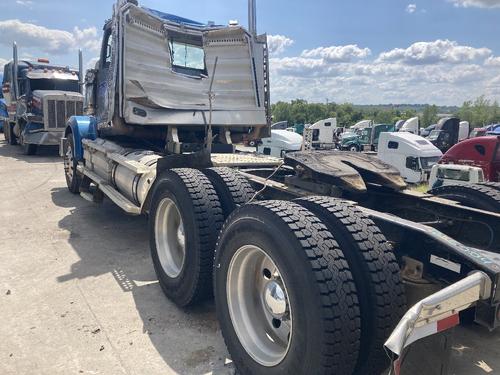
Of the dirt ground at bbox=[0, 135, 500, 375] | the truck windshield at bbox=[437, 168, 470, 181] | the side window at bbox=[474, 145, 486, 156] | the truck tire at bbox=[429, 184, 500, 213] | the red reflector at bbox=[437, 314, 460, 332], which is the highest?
the side window at bbox=[474, 145, 486, 156]

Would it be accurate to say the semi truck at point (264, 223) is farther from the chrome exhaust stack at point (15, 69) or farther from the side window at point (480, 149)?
the chrome exhaust stack at point (15, 69)

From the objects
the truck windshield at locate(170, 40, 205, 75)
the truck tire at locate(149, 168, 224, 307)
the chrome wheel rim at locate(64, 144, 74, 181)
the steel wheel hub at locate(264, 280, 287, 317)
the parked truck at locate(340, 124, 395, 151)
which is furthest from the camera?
the parked truck at locate(340, 124, 395, 151)

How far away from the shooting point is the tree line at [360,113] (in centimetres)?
5888

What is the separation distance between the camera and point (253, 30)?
7.04m

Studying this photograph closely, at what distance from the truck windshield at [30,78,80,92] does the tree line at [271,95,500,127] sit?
44.4 metres

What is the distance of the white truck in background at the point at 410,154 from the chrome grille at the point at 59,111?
1050 centimetres

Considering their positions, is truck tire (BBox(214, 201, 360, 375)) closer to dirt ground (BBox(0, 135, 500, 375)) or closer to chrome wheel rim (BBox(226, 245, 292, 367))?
chrome wheel rim (BBox(226, 245, 292, 367))

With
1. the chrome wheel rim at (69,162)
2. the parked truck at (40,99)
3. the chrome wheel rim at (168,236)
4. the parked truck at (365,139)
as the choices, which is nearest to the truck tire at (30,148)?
the parked truck at (40,99)

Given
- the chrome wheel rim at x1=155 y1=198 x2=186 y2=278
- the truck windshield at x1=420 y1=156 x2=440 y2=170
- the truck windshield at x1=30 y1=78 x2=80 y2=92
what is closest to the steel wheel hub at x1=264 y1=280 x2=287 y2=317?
the chrome wheel rim at x1=155 y1=198 x2=186 y2=278

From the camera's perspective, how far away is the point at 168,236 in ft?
14.6

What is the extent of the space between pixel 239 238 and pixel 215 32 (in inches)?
185

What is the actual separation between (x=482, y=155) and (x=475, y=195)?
14.9 ft

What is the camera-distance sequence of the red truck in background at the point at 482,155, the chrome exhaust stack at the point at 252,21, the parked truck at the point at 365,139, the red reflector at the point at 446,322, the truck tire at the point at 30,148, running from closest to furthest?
the red reflector at the point at 446,322
the chrome exhaust stack at the point at 252,21
the red truck in background at the point at 482,155
the truck tire at the point at 30,148
the parked truck at the point at 365,139

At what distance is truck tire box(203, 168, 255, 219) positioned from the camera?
3.87 metres
